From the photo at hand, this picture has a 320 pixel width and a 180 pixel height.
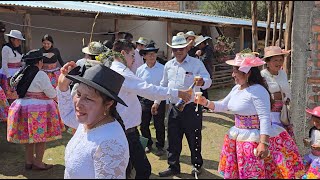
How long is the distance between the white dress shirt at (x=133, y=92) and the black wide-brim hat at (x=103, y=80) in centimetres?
136

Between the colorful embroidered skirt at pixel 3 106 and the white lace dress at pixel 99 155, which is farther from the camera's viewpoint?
the colorful embroidered skirt at pixel 3 106

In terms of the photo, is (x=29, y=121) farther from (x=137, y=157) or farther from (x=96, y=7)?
(x=96, y=7)

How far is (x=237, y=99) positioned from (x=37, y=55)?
2893mm

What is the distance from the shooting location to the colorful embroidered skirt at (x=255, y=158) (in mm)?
3525

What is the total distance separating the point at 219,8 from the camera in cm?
2636

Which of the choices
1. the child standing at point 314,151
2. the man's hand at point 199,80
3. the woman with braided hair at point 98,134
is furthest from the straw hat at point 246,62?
the woman with braided hair at point 98,134

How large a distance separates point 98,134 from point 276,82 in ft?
9.28

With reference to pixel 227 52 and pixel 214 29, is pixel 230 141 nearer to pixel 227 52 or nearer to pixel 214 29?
pixel 227 52

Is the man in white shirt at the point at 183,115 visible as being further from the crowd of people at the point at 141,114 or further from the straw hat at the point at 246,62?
the straw hat at the point at 246,62

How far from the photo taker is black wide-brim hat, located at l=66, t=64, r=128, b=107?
2.12 meters

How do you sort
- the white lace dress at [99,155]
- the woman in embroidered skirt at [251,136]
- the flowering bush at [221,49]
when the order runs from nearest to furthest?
the white lace dress at [99,155]
the woman in embroidered skirt at [251,136]
the flowering bush at [221,49]

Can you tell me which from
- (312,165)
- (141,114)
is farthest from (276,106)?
(141,114)

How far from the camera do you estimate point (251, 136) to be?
356cm

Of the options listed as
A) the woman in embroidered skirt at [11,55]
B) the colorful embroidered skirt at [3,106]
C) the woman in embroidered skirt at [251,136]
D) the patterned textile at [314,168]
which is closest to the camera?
the woman in embroidered skirt at [251,136]
